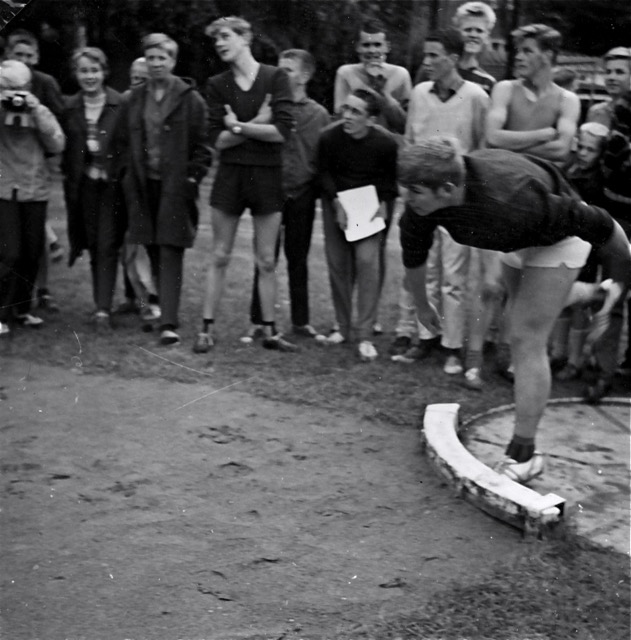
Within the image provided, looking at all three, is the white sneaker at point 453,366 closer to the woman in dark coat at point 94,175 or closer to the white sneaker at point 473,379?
the white sneaker at point 473,379

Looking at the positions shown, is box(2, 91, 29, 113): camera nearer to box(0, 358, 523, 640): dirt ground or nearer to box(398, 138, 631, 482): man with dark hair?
box(0, 358, 523, 640): dirt ground

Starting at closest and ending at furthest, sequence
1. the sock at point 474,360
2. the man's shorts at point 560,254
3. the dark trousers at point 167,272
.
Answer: the man's shorts at point 560,254 < the sock at point 474,360 < the dark trousers at point 167,272

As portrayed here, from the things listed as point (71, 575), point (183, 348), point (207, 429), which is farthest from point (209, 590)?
point (183, 348)

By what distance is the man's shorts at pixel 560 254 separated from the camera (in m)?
4.45

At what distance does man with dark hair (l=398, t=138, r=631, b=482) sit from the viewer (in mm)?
4172

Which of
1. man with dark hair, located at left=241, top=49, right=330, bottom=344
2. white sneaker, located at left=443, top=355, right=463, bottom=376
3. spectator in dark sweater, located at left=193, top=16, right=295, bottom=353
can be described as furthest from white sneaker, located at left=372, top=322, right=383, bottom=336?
spectator in dark sweater, located at left=193, top=16, right=295, bottom=353

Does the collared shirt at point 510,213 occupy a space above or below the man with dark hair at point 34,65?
below

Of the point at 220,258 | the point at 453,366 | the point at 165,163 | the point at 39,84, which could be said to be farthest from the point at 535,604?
the point at 39,84

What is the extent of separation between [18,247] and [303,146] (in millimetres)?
2031

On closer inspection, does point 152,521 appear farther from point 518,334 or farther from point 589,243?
point 589,243

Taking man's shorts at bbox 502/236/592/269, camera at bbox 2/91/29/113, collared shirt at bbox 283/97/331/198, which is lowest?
man's shorts at bbox 502/236/592/269

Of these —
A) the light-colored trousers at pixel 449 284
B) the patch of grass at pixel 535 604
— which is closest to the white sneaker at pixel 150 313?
the light-colored trousers at pixel 449 284

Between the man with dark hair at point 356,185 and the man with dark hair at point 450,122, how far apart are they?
24cm

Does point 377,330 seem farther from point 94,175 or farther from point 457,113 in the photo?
point 94,175
